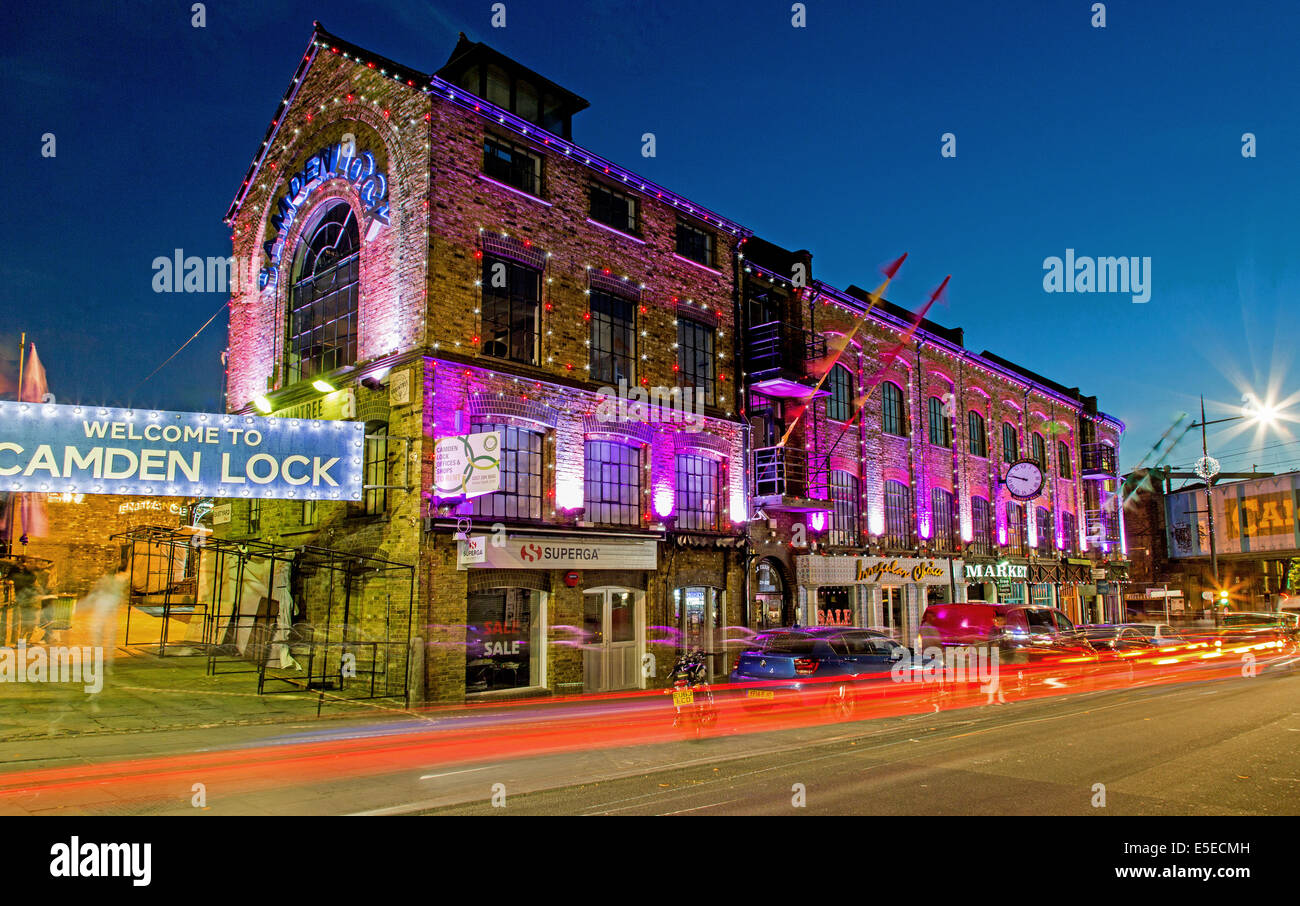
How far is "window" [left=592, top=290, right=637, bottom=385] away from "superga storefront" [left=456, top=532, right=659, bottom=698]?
3.94 metres

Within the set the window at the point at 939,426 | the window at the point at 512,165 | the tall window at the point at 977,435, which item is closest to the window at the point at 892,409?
the window at the point at 939,426

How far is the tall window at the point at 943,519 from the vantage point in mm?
30991

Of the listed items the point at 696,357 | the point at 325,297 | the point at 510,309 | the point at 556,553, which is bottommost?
the point at 556,553

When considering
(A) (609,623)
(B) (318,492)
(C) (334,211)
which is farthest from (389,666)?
(C) (334,211)

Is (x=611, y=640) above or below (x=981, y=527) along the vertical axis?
below

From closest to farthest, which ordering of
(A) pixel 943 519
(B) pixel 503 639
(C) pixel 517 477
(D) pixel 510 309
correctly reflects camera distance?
(B) pixel 503 639, (C) pixel 517 477, (D) pixel 510 309, (A) pixel 943 519

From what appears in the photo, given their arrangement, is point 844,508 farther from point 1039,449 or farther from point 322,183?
point 322,183

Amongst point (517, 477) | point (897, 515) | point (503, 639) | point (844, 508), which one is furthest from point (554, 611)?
point (897, 515)

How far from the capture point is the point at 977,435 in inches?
1363

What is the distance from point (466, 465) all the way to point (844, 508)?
14.7 metres

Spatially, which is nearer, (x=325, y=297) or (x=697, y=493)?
(x=325, y=297)

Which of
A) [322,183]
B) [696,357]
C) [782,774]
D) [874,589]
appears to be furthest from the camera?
[874,589]
